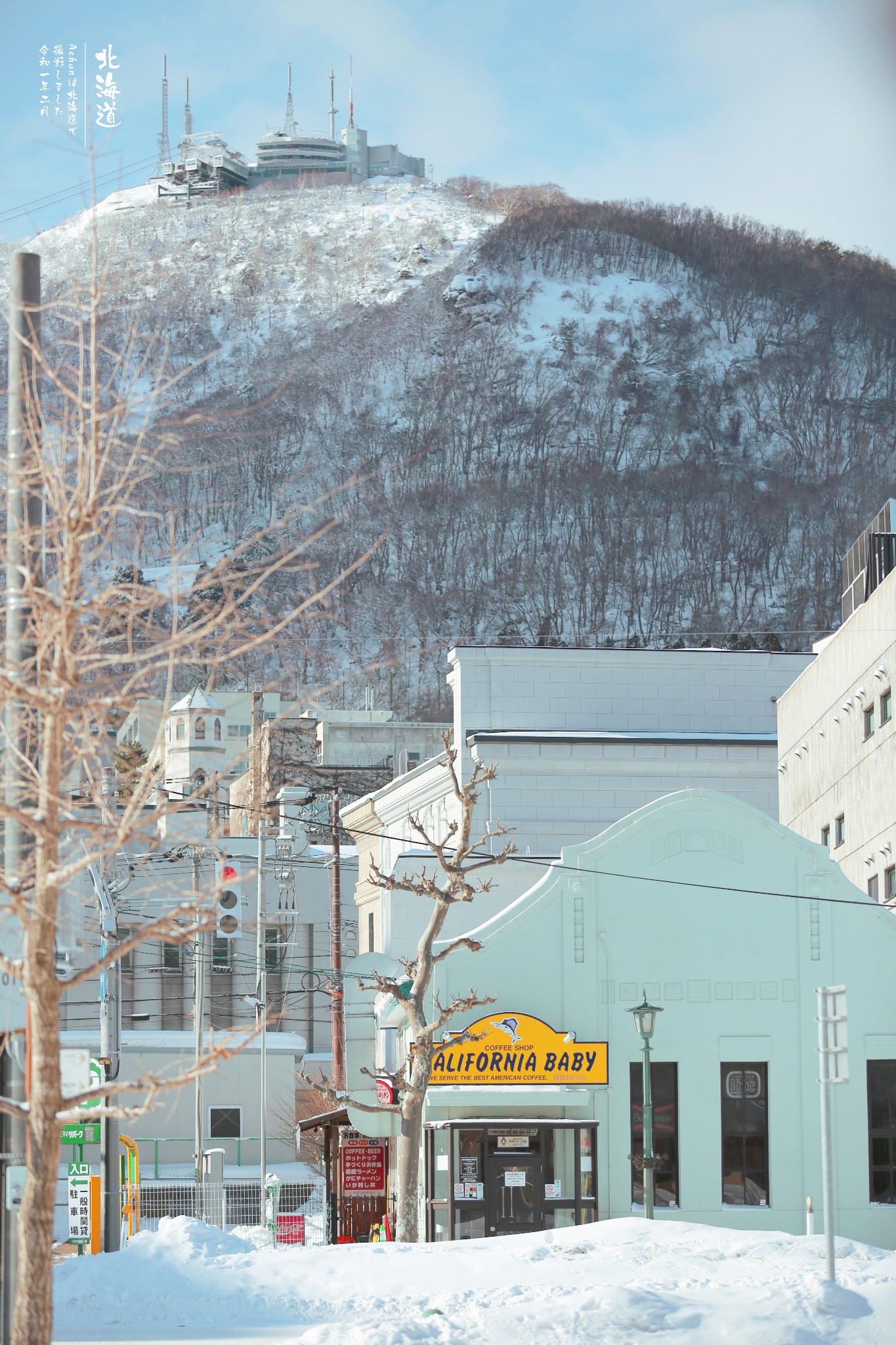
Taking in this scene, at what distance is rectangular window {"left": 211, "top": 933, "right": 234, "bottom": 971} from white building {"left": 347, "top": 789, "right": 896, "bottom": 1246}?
3114 centimetres

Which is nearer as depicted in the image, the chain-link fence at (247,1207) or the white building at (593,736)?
the chain-link fence at (247,1207)

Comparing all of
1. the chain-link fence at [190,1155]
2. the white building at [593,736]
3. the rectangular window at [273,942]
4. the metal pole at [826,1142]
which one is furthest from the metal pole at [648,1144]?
the rectangular window at [273,942]

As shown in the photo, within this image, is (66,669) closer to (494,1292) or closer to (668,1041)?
(494,1292)

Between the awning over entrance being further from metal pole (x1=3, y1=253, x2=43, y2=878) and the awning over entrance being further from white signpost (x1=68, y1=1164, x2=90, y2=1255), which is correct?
metal pole (x1=3, y1=253, x2=43, y2=878)

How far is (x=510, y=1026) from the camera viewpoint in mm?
→ 27656

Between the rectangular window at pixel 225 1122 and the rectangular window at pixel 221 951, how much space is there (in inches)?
343

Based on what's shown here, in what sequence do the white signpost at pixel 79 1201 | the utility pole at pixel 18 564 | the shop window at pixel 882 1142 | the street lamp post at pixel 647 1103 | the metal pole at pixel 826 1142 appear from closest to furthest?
the utility pole at pixel 18 564, the metal pole at pixel 826 1142, the white signpost at pixel 79 1201, the street lamp post at pixel 647 1103, the shop window at pixel 882 1142

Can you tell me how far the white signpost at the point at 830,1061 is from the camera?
46.5 feet

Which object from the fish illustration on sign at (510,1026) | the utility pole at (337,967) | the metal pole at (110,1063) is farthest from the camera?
the utility pole at (337,967)

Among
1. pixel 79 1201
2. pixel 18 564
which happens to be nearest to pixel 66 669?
pixel 18 564

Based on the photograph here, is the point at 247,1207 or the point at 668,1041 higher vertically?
the point at 668,1041

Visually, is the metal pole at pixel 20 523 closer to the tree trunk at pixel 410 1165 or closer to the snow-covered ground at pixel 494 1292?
the snow-covered ground at pixel 494 1292

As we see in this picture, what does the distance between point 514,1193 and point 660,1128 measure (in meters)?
2.88

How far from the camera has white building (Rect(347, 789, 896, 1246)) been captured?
2739 cm
